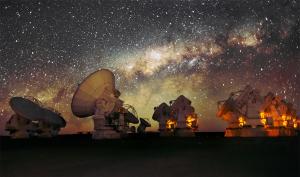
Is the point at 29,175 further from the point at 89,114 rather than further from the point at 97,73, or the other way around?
the point at 89,114

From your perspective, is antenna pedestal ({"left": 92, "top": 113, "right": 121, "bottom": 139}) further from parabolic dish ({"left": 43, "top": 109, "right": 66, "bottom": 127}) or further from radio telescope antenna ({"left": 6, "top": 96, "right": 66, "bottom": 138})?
parabolic dish ({"left": 43, "top": 109, "right": 66, "bottom": 127})

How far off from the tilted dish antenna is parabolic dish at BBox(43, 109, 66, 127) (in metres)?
24.4

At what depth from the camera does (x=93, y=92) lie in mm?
53000

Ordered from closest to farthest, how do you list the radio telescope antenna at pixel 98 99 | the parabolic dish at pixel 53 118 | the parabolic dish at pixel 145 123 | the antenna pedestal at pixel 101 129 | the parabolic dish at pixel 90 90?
the parabolic dish at pixel 90 90
the radio telescope antenna at pixel 98 99
the antenna pedestal at pixel 101 129
the parabolic dish at pixel 53 118
the parabolic dish at pixel 145 123

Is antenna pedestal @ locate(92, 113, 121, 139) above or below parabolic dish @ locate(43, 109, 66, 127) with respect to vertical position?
below

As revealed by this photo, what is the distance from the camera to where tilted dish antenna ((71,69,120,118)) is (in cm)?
5166

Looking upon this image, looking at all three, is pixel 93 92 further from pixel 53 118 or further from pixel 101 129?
pixel 53 118

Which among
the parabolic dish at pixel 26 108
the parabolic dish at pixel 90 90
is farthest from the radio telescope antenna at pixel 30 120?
the parabolic dish at pixel 90 90

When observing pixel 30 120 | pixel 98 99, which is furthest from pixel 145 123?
pixel 98 99

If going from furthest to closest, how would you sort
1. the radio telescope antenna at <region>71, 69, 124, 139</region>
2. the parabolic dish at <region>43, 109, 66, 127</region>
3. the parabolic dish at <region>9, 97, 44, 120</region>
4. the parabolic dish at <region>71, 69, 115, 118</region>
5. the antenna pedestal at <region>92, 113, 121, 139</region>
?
the parabolic dish at <region>43, 109, 66, 127</region>, the parabolic dish at <region>9, 97, 44, 120</region>, the antenna pedestal at <region>92, 113, 121, 139</region>, the radio telescope antenna at <region>71, 69, 124, 139</region>, the parabolic dish at <region>71, 69, 115, 118</region>

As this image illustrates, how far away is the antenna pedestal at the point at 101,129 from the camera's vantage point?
5438cm

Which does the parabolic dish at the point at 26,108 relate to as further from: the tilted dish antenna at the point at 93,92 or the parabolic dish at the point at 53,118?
the tilted dish antenna at the point at 93,92

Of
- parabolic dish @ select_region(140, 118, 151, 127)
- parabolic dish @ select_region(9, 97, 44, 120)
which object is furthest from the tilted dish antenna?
parabolic dish @ select_region(140, 118, 151, 127)

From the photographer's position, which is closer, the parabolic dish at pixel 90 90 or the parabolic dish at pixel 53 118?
the parabolic dish at pixel 90 90
